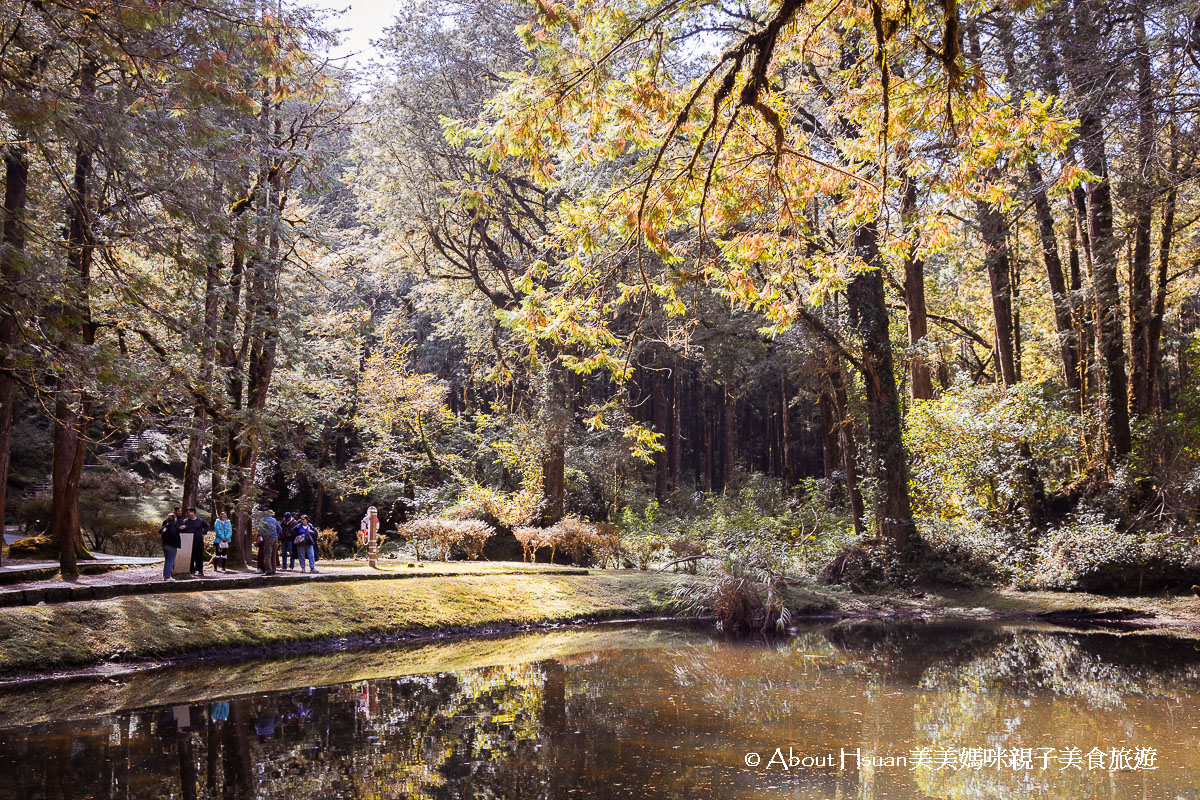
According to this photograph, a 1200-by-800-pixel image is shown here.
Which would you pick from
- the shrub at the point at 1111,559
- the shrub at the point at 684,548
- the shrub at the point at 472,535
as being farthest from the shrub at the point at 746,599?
the shrub at the point at 472,535

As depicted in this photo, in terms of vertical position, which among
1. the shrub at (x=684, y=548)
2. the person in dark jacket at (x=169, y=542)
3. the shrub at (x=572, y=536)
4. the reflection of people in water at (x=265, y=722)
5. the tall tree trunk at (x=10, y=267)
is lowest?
the reflection of people in water at (x=265, y=722)

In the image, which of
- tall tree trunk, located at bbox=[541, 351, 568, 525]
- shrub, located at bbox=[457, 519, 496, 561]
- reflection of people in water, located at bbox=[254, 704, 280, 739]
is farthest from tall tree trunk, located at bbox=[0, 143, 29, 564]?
tall tree trunk, located at bbox=[541, 351, 568, 525]

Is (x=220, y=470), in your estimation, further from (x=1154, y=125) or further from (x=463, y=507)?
(x=1154, y=125)

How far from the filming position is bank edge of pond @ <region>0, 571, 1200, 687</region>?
423 inches

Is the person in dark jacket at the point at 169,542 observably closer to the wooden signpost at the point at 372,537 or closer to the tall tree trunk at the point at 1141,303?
the wooden signpost at the point at 372,537

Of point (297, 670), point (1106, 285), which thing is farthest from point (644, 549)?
point (297, 670)

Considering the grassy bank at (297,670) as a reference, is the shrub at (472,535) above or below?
above

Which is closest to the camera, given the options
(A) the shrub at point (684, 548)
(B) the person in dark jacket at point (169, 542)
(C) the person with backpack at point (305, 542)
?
(B) the person in dark jacket at point (169, 542)

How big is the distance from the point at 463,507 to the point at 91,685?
575 inches

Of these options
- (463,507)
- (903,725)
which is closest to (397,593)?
(463,507)

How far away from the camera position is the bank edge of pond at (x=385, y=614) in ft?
35.2

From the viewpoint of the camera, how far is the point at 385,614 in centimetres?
1448

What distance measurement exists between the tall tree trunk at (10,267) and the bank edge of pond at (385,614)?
8.51 feet

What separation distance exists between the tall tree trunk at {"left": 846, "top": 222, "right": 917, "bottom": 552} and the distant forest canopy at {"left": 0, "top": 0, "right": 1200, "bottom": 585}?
0.08 meters
